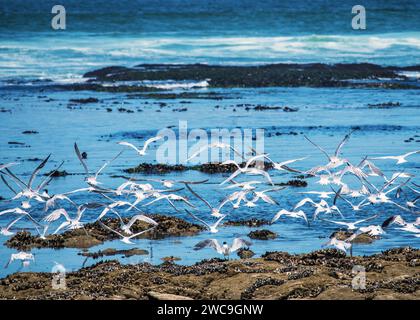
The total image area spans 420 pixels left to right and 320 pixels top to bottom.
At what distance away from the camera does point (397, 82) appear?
47.3m

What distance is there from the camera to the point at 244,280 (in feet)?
49.4

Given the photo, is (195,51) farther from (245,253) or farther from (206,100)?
(245,253)

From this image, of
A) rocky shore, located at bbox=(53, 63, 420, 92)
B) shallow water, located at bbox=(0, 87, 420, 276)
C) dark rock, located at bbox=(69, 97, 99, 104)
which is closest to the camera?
shallow water, located at bbox=(0, 87, 420, 276)

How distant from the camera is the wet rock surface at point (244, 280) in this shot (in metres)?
14.3

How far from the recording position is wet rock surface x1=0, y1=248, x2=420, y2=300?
14273 millimetres

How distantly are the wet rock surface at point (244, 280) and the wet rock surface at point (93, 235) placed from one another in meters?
1.81

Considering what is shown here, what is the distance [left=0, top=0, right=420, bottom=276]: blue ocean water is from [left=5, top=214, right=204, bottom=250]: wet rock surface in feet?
1.02

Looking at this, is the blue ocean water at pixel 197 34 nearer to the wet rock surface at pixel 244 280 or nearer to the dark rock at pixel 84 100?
the dark rock at pixel 84 100

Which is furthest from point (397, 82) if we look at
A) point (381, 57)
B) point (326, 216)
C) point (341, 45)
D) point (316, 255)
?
point (316, 255)

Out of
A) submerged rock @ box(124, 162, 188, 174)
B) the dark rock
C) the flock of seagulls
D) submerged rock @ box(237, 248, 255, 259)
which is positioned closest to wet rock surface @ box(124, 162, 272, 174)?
submerged rock @ box(124, 162, 188, 174)

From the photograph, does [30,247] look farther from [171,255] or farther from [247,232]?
[247,232]

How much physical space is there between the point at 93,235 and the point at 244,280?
443 centimetres

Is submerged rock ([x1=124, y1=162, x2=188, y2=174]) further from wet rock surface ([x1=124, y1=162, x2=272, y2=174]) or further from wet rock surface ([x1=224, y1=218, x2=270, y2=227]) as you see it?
wet rock surface ([x1=224, y1=218, x2=270, y2=227])
